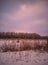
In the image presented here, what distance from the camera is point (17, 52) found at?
156 cm

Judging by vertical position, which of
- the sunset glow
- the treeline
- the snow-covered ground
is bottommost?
the snow-covered ground

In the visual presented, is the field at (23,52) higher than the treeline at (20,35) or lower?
lower

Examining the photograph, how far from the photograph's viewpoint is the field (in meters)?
1.53

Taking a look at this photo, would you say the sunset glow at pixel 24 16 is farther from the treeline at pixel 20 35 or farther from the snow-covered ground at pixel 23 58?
the snow-covered ground at pixel 23 58

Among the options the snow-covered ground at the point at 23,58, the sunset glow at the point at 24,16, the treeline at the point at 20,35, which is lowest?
the snow-covered ground at the point at 23,58

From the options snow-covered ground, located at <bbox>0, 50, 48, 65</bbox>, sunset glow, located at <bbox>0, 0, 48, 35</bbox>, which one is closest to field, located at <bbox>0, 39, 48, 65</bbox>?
snow-covered ground, located at <bbox>0, 50, 48, 65</bbox>

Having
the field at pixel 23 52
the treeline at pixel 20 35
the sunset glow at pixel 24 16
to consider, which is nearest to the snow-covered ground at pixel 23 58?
the field at pixel 23 52

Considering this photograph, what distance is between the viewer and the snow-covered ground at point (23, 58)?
1520mm

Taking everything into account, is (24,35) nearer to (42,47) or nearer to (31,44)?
(31,44)

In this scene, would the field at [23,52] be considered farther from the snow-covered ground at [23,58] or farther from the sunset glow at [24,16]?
the sunset glow at [24,16]

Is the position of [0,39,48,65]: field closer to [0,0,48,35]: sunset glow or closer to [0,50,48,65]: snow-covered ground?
[0,50,48,65]: snow-covered ground

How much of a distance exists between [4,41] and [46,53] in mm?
692

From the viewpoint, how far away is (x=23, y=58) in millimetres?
1547

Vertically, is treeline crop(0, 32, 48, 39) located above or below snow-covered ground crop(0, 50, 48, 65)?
above
